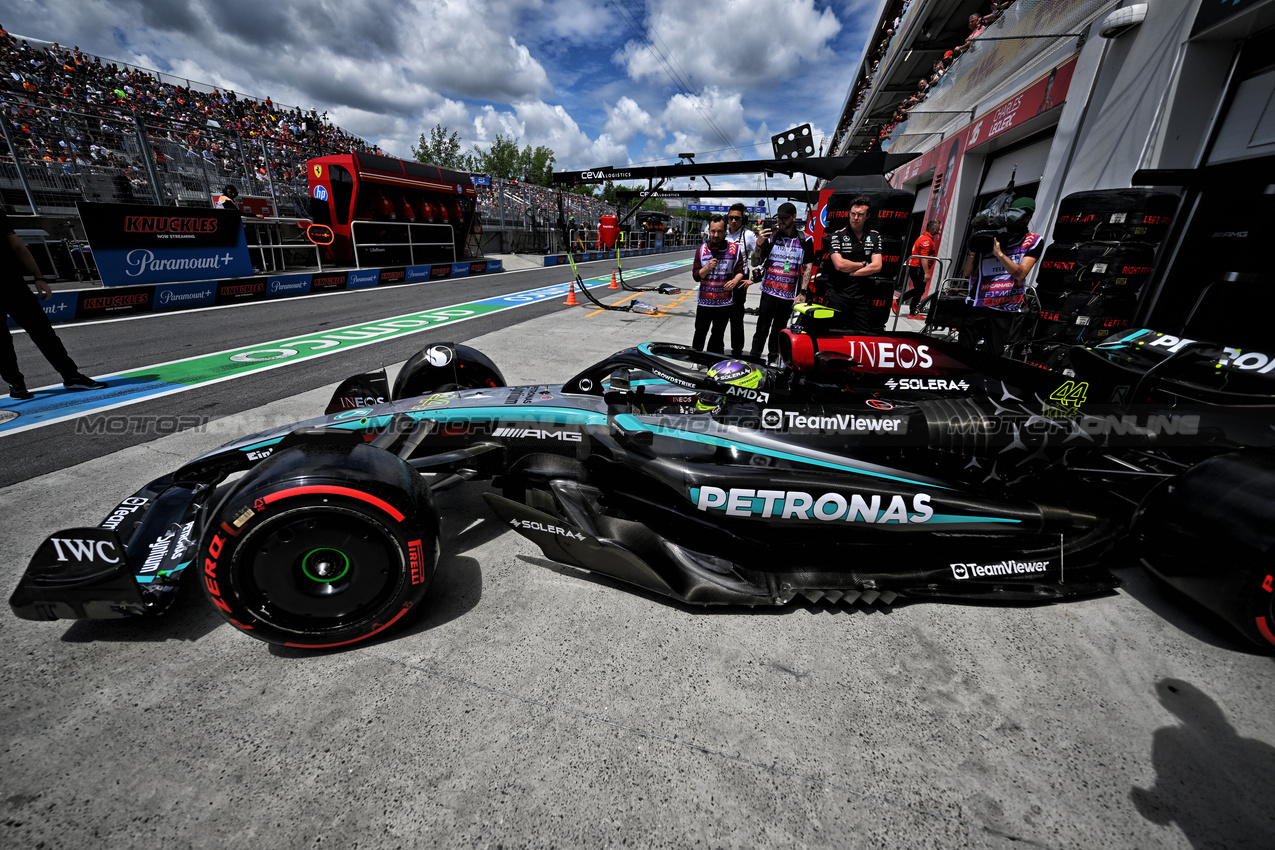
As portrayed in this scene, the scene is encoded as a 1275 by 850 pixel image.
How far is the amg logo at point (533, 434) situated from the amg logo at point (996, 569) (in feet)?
6.25

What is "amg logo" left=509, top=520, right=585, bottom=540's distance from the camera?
7.07 ft

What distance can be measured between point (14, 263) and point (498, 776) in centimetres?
645

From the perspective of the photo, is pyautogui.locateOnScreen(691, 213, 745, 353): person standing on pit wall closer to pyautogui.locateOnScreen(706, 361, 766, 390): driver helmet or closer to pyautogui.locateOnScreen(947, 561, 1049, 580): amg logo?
pyautogui.locateOnScreen(706, 361, 766, 390): driver helmet

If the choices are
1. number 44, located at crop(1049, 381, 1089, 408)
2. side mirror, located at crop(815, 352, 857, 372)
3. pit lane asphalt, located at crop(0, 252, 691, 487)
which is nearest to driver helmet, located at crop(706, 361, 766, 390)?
side mirror, located at crop(815, 352, 857, 372)

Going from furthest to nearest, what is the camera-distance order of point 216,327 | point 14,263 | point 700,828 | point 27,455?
1. point 216,327
2. point 14,263
3. point 27,455
4. point 700,828

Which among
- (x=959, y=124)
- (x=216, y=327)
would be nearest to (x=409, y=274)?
(x=216, y=327)

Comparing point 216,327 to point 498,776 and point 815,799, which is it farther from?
point 815,799

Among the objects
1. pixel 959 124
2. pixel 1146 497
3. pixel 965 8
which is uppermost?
pixel 965 8

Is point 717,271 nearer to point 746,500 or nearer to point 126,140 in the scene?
point 746,500

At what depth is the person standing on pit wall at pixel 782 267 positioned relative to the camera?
5.76 meters

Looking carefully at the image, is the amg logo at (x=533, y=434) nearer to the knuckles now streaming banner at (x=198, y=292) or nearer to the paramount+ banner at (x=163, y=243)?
the knuckles now streaming banner at (x=198, y=292)

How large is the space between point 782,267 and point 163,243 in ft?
37.7

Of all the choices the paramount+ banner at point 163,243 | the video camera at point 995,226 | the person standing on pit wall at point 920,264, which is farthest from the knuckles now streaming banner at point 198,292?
the person standing on pit wall at point 920,264

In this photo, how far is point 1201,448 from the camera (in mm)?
2443
